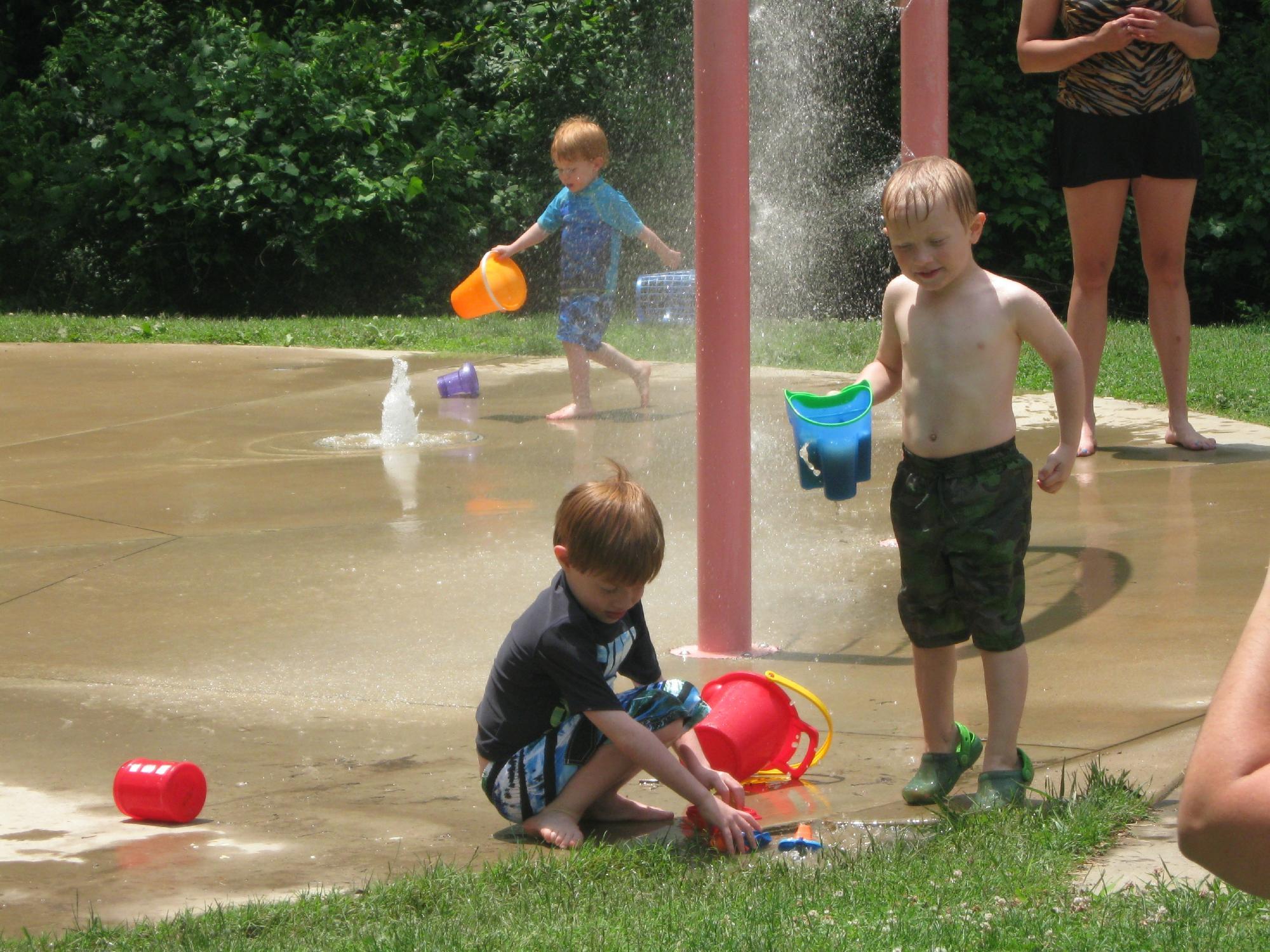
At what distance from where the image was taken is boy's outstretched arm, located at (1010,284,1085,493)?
321 cm

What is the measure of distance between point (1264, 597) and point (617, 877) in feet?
5.48

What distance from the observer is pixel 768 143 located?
12.1 metres

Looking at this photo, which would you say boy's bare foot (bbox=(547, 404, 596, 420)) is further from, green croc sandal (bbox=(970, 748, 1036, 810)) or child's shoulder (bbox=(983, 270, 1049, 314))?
green croc sandal (bbox=(970, 748, 1036, 810))

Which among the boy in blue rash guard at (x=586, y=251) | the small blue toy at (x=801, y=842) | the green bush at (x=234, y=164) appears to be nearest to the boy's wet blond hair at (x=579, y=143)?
the boy in blue rash guard at (x=586, y=251)

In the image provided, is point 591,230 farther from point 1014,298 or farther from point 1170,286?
point 1014,298

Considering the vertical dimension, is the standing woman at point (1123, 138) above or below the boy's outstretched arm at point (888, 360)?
above

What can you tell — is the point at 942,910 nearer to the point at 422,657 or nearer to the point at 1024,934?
the point at 1024,934

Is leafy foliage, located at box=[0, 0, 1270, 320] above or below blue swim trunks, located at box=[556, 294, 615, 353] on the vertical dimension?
above

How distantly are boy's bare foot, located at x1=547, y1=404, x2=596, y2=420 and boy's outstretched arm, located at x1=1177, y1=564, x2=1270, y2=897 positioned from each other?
6743 millimetres

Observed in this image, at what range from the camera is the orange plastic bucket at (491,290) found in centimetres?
819

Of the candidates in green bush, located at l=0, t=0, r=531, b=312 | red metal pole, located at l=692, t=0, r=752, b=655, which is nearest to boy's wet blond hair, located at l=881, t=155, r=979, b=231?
red metal pole, located at l=692, t=0, r=752, b=655

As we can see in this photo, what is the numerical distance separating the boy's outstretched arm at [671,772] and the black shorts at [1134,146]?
370 cm

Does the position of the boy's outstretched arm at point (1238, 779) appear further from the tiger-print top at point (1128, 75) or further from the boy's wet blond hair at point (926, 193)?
the tiger-print top at point (1128, 75)

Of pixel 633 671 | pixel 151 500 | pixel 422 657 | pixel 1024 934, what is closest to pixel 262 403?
pixel 151 500
